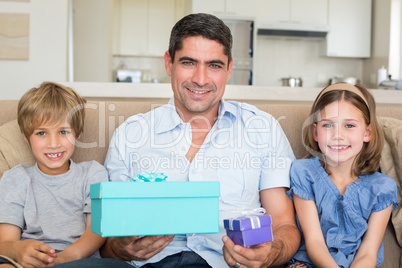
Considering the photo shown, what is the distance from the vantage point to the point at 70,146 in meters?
1.48

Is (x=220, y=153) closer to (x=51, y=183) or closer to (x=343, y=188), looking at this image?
(x=343, y=188)

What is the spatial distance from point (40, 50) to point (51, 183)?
279 cm

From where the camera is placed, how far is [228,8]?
5.38 meters

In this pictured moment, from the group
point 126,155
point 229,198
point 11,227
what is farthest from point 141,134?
point 11,227

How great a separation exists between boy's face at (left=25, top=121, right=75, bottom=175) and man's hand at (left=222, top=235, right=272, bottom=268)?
63 cm

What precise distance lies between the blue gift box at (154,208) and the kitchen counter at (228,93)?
196cm

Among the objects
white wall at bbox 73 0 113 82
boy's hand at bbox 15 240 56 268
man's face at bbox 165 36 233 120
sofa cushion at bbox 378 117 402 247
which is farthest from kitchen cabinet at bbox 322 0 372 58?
boy's hand at bbox 15 240 56 268

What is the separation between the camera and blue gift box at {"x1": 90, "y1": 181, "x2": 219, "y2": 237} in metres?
1.04

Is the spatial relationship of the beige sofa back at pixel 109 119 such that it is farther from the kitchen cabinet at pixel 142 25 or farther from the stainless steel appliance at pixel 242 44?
the kitchen cabinet at pixel 142 25

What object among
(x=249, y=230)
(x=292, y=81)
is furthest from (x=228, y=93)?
(x=292, y=81)

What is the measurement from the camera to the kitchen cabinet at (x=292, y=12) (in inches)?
216

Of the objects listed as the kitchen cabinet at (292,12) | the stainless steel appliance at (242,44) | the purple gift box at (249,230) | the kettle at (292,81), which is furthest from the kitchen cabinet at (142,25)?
the purple gift box at (249,230)

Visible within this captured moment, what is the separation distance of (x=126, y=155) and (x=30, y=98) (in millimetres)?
357

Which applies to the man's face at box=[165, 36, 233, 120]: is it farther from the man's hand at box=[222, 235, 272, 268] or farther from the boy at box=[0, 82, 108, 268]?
the man's hand at box=[222, 235, 272, 268]
